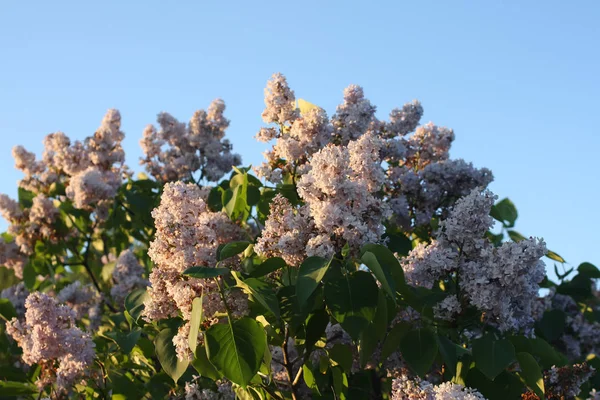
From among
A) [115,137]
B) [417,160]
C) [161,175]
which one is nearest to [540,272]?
[417,160]

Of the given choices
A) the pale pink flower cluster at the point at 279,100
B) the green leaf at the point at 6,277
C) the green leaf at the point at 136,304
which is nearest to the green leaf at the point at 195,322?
the green leaf at the point at 136,304

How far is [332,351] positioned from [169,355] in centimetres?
87

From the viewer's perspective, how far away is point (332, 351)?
12.5ft

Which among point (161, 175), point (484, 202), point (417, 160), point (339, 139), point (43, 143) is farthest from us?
point (43, 143)

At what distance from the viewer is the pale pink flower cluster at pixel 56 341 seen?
165 inches

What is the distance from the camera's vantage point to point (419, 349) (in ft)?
11.3

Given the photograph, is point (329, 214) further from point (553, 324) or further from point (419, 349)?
point (553, 324)

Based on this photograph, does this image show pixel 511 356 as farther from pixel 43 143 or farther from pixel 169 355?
pixel 43 143

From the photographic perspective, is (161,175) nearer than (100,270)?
Yes

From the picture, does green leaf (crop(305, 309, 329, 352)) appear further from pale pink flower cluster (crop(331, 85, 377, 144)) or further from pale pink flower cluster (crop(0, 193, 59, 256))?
pale pink flower cluster (crop(0, 193, 59, 256))

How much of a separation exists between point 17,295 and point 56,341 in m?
3.80

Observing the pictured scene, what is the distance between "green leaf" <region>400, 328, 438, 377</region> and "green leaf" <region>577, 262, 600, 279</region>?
303cm

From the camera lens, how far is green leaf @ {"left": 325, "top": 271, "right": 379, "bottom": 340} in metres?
3.05

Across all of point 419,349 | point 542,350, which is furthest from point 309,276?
point 542,350
